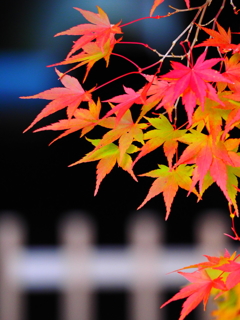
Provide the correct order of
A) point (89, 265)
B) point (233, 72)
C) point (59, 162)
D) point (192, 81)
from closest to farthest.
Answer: point (192, 81) → point (233, 72) → point (89, 265) → point (59, 162)

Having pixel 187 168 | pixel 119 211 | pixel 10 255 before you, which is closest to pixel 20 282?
pixel 10 255

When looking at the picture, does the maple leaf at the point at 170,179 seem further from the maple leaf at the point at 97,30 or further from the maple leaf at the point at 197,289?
the maple leaf at the point at 97,30

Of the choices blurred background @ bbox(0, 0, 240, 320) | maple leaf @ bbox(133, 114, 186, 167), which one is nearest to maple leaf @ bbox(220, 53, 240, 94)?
maple leaf @ bbox(133, 114, 186, 167)

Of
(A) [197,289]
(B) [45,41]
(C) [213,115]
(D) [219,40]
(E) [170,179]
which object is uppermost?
(B) [45,41]

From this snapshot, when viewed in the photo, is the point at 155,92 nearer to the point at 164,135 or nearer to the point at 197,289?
the point at 164,135

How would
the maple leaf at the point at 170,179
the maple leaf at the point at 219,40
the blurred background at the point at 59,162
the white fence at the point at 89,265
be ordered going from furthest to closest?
the blurred background at the point at 59,162, the white fence at the point at 89,265, the maple leaf at the point at 170,179, the maple leaf at the point at 219,40

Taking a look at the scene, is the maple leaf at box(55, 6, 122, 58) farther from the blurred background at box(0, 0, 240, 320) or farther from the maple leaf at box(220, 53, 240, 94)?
the blurred background at box(0, 0, 240, 320)

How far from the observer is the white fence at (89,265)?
293cm

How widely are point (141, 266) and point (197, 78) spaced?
227 cm

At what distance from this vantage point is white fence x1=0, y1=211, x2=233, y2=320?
293cm

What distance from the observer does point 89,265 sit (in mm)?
2916

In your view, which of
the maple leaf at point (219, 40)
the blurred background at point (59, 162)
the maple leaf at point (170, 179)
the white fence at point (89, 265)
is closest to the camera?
the maple leaf at point (219, 40)

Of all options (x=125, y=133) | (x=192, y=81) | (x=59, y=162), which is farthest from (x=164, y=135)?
(x=59, y=162)

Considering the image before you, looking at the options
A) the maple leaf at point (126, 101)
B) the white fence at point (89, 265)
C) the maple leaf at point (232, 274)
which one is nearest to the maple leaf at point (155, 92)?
the maple leaf at point (126, 101)
